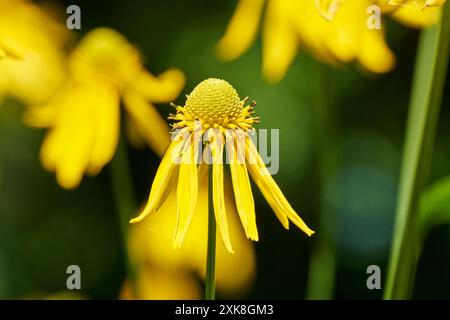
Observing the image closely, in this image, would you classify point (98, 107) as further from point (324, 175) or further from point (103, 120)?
point (324, 175)

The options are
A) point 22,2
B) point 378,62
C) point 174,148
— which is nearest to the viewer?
point 174,148

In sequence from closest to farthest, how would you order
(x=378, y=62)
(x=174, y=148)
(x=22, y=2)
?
(x=174, y=148) → (x=378, y=62) → (x=22, y=2)

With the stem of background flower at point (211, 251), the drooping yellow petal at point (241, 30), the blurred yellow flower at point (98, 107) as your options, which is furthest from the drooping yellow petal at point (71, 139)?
the stem of background flower at point (211, 251)

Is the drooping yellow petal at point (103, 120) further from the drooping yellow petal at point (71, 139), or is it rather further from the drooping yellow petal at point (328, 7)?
the drooping yellow petal at point (328, 7)

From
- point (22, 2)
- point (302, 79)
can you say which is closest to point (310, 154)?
point (302, 79)

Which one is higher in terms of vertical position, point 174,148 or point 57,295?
point 174,148

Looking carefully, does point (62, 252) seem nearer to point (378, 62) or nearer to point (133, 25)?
Result: point (133, 25)

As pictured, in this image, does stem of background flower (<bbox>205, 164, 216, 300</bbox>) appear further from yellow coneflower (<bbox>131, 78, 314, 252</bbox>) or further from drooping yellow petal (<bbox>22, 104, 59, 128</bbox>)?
drooping yellow petal (<bbox>22, 104, 59, 128</bbox>)

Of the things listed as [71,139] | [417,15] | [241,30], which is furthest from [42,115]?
[417,15]
